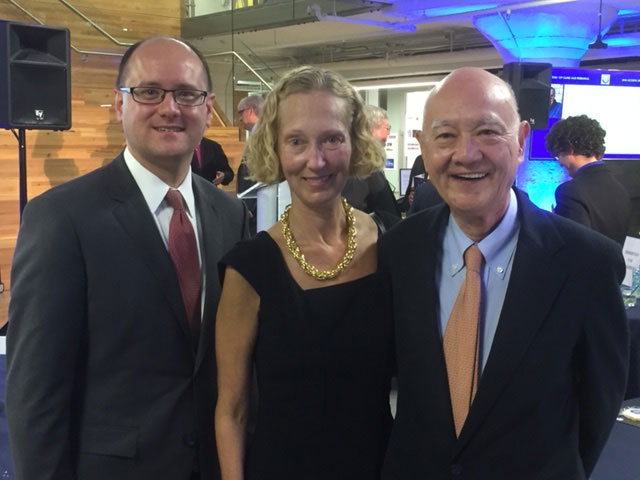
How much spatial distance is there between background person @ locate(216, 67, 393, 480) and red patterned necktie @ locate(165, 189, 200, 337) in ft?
0.25

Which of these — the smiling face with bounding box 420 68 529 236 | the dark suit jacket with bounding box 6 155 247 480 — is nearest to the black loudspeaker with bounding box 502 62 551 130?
→ the smiling face with bounding box 420 68 529 236

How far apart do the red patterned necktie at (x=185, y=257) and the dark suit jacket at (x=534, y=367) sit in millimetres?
520

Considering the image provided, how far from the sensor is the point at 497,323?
1392mm

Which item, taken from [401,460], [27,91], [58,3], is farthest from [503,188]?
[58,3]

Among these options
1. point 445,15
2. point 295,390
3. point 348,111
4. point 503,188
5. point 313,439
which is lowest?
point 313,439

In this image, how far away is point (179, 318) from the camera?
159cm

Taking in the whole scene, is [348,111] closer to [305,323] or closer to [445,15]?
[305,323]

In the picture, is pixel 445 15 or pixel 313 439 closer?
pixel 313 439

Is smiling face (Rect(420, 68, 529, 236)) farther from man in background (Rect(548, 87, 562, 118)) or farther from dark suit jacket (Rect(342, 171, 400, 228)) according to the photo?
man in background (Rect(548, 87, 562, 118))

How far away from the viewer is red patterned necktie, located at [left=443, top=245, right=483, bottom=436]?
1.40 m

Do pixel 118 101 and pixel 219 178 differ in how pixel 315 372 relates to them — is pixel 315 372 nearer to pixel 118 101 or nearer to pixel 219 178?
pixel 118 101

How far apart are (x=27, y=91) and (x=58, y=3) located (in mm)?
5235

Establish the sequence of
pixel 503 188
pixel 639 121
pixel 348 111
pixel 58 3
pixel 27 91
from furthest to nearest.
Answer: pixel 58 3, pixel 639 121, pixel 27 91, pixel 348 111, pixel 503 188

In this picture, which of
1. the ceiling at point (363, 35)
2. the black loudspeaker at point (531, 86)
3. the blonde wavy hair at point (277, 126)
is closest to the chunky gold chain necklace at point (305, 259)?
the blonde wavy hair at point (277, 126)
